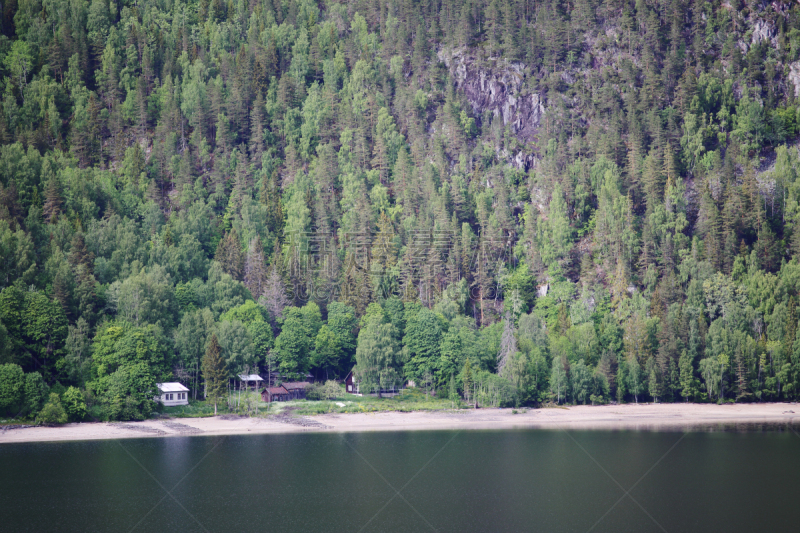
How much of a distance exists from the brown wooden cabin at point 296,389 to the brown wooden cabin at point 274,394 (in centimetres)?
69

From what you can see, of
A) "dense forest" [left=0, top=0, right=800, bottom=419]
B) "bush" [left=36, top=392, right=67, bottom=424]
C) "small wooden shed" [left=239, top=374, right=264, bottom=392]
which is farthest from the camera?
"dense forest" [left=0, top=0, right=800, bottom=419]

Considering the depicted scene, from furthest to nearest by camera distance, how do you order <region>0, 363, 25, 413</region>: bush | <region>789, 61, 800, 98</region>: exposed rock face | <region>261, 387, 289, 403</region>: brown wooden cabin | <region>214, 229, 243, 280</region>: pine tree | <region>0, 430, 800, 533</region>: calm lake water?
1. <region>789, 61, 800, 98</region>: exposed rock face
2. <region>214, 229, 243, 280</region>: pine tree
3. <region>261, 387, 289, 403</region>: brown wooden cabin
4. <region>0, 363, 25, 413</region>: bush
5. <region>0, 430, 800, 533</region>: calm lake water

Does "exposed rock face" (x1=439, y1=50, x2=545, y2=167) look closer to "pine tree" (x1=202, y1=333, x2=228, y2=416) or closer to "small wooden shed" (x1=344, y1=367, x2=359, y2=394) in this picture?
"small wooden shed" (x1=344, y1=367, x2=359, y2=394)

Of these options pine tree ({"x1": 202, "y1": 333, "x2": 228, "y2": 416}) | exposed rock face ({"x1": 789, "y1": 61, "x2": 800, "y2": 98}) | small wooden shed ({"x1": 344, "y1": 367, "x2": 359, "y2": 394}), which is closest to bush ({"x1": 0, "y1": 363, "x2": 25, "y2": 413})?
pine tree ({"x1": 202, "y1": 333, "x2": 228, "y2": 416})

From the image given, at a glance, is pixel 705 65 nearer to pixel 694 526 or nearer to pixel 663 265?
pixel 663 265

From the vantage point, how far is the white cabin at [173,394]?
103m

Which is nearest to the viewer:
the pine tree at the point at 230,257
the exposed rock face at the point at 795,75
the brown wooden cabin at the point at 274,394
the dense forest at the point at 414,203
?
the brown wooden cabin at the point at 274,394

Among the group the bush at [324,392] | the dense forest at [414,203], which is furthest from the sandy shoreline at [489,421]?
the bush at [324,392]

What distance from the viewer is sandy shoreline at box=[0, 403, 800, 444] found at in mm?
95312

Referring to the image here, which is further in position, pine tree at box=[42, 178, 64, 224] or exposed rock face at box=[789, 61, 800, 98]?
exposed rock face at box=[789, 61, 800, 98]

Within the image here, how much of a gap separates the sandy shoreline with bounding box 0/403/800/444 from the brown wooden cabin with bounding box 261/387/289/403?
901cm

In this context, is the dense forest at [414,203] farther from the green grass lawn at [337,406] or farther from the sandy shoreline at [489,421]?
the sandy shoreline at [489,421]

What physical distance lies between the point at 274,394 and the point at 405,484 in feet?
150

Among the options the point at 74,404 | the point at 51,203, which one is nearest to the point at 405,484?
the point at 74,404
